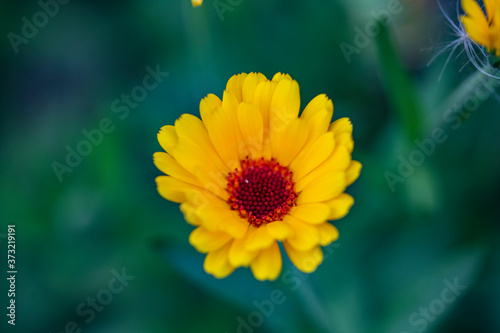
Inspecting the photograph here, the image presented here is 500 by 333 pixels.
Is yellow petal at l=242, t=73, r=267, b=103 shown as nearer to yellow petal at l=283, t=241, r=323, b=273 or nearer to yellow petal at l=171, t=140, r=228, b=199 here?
yellow petal at l=171, t=140, r=228, b=199

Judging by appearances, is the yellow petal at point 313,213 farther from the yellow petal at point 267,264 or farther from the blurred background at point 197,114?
the blurred background at point 197,114

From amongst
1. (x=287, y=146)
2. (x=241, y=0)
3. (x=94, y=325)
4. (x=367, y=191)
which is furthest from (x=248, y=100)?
(x=94, y=325)

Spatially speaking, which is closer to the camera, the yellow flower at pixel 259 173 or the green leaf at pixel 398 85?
the yellow flower at pixel 259 173

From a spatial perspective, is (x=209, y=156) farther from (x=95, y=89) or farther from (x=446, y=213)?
(x=95, y=89)

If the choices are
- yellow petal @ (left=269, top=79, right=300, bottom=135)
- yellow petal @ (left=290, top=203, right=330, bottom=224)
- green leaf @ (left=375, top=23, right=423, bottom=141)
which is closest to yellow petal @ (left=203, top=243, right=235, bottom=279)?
yellow petal @ (left=290, top=203, right=330, bottom=224)

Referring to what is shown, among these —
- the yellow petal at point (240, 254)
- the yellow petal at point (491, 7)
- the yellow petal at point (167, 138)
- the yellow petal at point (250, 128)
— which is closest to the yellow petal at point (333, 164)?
the yellow petal at point (250, 128)

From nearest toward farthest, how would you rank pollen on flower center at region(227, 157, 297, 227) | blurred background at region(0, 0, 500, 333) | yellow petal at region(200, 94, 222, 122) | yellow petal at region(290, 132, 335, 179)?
yellow petal at region(290, 132, 335, 179) < yellow petal at region(200, 94, 222, 122) < pollen on flower center at region(227, 157, 297, 227) < blurred background at region(0, 0, 500, 333)

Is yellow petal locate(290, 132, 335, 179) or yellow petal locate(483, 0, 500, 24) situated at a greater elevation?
yellow petal locate(483, 0, 500, 24)
